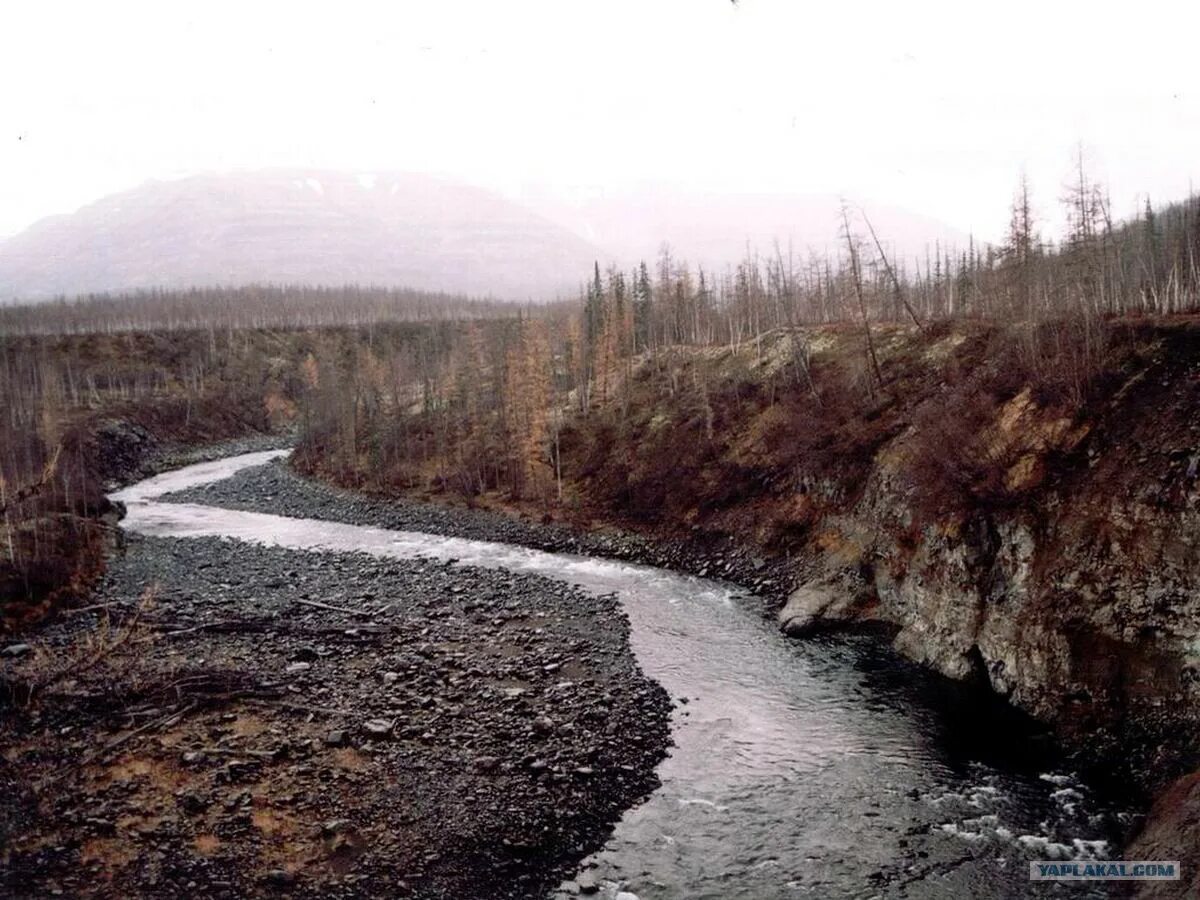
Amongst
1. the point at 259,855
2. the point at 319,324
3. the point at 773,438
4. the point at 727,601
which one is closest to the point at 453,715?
the point at 259,855

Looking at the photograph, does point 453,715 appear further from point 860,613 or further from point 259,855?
point 860,613

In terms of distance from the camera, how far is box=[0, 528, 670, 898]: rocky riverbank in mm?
15734

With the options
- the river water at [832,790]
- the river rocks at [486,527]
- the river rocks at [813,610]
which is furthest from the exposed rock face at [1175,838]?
the river rocks at [486,527]

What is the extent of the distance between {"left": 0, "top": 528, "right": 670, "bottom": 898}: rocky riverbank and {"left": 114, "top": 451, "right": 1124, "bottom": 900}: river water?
168 centimetres

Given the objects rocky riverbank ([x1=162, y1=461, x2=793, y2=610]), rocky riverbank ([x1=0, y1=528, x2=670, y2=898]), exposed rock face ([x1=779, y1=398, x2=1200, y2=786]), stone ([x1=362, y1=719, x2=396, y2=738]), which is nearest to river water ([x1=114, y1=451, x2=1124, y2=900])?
rocky riverbank ([x1=0, y1=528, x2=670, y2=898])

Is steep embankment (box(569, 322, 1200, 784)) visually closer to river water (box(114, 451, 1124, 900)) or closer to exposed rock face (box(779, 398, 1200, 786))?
exposed rock face (box(779, 398, 1200, 786))

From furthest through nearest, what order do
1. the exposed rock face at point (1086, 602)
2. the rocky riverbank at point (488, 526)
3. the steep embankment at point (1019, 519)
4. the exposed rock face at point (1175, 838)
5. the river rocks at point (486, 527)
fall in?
the river rocks at point (486, 527) < the rocky riverbank at point (488, 526) < the steep embankment at point (1019, 519) < the exposed rock face at point (1086, 602) < the exposed rock face at point (1175, 838)

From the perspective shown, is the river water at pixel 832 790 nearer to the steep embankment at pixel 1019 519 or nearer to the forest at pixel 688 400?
the steep embankment at pixel 1019 519

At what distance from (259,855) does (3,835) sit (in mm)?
5782

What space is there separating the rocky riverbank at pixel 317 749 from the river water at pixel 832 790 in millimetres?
1685

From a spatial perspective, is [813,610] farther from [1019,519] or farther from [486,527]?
[486,527]

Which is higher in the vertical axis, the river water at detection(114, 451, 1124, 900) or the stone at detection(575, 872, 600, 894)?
the stone at detection(575, 872, 600, 894)

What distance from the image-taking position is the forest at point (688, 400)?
110 ft

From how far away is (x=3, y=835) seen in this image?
16.0 m
